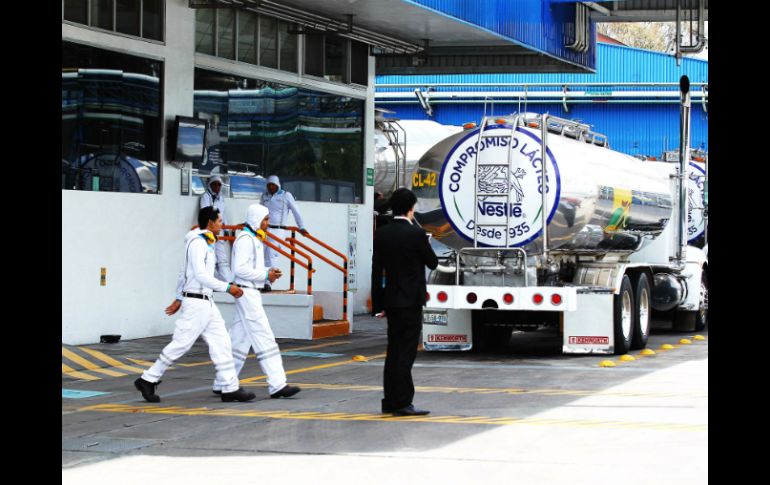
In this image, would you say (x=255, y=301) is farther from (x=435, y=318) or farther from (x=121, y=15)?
(x=121, y=15)

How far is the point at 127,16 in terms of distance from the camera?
60.8 feet

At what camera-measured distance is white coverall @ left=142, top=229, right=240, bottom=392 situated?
1192cm

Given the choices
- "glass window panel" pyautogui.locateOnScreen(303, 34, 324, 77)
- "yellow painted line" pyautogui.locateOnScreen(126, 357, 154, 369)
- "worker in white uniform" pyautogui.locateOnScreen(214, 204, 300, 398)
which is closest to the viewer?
"worker in white uniform" pyautogui.locateOnScreen(214, 204, 300, 398)

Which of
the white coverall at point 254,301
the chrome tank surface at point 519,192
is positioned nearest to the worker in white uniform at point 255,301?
the white coverall at point 254,301

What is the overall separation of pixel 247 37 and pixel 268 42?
2.23 ft

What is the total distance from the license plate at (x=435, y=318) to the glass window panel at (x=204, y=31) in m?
6.28

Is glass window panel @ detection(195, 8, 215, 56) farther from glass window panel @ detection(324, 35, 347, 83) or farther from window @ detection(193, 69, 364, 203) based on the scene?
glass window panel @ detection(324, 35, 347, 83)

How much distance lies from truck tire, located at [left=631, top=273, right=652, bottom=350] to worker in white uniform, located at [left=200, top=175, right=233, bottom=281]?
21.5ft

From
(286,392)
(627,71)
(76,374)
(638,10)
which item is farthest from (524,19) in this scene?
(627,71)

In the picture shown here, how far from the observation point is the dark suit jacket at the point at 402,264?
445 inches

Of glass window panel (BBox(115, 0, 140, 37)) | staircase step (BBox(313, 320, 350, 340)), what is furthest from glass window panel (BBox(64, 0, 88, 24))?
staircase step (BBox(313, 320, 350, 340))

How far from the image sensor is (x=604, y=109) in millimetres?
40562

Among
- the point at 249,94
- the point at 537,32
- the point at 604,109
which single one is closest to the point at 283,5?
the point at 249,94
